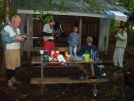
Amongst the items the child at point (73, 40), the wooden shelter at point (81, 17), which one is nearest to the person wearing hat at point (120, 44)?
the wooden shelter at point (81, 17)

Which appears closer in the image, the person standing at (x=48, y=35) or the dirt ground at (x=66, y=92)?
the dirt ground at (x=66, y=92)

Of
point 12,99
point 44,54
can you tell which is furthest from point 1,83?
point 44,54

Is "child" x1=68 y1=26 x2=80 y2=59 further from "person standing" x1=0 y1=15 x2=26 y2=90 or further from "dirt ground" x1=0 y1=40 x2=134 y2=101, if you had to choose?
"person standing" x1=0 y1=15 x2=26 y2=90

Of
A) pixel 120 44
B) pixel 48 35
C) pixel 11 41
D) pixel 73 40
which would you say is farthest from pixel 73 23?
pixel 11 41

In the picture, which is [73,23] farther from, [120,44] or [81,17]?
[120,44]

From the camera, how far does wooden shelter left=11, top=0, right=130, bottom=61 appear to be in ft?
27.3

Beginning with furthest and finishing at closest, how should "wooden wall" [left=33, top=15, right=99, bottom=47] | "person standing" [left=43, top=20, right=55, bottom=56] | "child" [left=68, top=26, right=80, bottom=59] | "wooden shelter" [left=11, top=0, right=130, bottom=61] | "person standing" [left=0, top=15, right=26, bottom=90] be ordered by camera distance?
"wooden wall" [left=33, top=15, right=99, bottom=47]
"wooden shelter" [left=11, top=0, right=130, bottom=61]
"child" [left=68, top=26, right=80, bottom=59]
"person standing" [left=43, top=20, right=55, bottom=56]
"person standing" [left=0, top=15, right=26, bottom=90]

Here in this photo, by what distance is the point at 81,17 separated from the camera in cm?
917

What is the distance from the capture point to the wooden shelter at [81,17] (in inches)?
327

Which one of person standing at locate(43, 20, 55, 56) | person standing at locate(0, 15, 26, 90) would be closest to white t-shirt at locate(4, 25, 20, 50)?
person standing at locate(0, 15, 26, 90)

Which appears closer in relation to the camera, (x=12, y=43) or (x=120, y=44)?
(x=12, y=43)

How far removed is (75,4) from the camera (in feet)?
30.4

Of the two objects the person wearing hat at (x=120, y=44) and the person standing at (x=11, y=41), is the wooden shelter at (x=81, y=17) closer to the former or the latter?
the person wearing hat at (x=120, y=44)

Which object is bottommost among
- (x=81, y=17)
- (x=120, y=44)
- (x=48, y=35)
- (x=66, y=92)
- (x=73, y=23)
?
(x=66, y=92)
